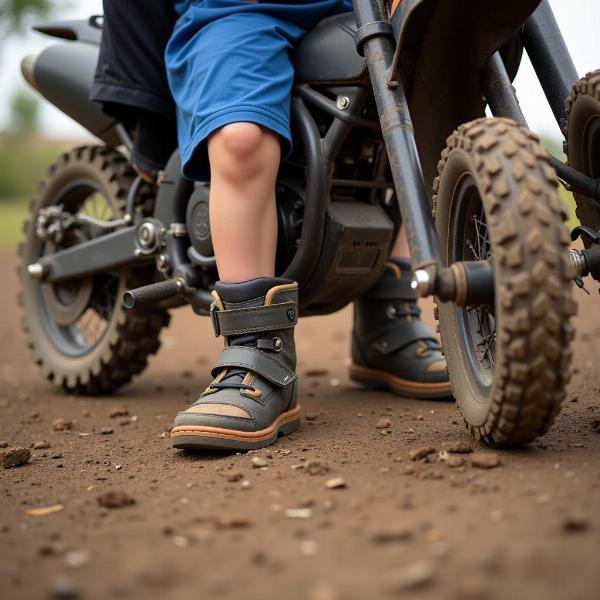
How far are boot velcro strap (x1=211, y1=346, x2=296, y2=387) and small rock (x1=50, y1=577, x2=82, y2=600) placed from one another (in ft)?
2.84

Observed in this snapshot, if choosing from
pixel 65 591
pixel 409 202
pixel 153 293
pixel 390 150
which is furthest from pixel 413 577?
pixel 153 293

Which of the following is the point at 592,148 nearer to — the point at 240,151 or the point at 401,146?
the point at 401,146

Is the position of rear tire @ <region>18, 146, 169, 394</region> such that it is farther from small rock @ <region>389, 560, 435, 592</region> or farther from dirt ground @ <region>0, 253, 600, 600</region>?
small rock @ <region>389, 560, 435, 592</region>

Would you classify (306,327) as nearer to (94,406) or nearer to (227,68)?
(94,406)

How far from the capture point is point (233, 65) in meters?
1.94

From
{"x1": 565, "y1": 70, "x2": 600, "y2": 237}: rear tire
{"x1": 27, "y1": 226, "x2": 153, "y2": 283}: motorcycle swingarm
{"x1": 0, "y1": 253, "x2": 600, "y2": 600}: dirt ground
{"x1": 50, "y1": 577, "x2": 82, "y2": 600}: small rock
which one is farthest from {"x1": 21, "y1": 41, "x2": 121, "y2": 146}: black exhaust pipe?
{"x1": 50, "y1": 577, "x2": 82, "y2": 600}: small rock

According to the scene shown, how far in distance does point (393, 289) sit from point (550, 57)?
90 cm

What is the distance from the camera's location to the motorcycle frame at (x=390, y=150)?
158cm

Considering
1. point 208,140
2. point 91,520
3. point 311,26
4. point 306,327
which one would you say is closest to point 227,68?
point 208,140

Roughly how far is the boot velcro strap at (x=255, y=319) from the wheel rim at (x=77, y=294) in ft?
3.09

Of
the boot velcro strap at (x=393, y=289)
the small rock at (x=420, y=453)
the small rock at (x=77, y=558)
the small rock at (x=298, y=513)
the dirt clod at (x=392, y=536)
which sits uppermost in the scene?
the boot velcro strap at (x=393, y=289)

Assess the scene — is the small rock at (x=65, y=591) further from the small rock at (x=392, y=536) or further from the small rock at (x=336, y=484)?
the small rock at (x=336, y=484)

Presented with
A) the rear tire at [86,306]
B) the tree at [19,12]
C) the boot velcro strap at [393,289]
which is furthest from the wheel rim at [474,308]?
the tree at [19,12]

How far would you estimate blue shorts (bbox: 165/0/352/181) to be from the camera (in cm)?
192
